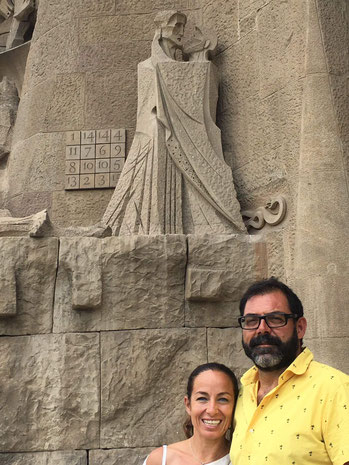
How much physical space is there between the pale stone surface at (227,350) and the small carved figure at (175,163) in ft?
2.64

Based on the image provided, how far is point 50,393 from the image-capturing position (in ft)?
16.5

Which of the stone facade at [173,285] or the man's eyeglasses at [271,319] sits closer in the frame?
the man's eyeglasses at [271,319]

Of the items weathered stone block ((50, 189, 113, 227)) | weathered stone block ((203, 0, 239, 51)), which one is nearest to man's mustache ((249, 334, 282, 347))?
weathered stone block ((50, 189, 113, 227))

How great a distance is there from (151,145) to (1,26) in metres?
3.49

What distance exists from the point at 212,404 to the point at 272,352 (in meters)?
0.35

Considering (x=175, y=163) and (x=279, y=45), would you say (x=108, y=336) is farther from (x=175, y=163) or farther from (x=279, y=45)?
(x=279, y=45)

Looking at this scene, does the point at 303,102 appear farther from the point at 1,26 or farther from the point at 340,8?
the point at 1,26

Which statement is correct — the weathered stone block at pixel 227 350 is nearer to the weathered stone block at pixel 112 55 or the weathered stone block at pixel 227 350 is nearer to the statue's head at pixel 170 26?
the statue's head at pixel 170 26

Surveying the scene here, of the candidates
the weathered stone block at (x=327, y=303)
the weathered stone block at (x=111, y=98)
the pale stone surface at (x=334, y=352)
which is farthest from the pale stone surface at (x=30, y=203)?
the pale stone surface at (x=334, y=352)

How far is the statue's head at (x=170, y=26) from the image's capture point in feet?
20.2

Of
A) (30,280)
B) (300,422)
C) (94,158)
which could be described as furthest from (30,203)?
(300,422)

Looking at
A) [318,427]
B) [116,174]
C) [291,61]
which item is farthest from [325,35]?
[318,427]

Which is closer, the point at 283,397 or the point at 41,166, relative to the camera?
the point at 283,397

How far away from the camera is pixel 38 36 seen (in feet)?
23.1
